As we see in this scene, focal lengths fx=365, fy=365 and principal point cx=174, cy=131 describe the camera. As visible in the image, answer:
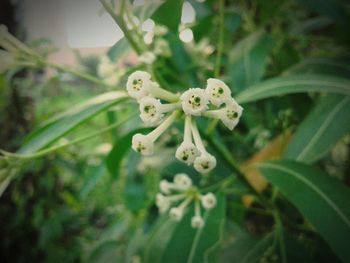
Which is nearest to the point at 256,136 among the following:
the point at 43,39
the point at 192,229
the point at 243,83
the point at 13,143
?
the point at 243,83

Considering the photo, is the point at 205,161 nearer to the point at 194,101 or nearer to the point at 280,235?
the point at 194,101

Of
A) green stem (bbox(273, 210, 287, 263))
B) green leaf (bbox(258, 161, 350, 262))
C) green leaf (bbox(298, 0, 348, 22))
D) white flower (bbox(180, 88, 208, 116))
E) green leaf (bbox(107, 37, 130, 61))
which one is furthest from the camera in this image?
green leaf (bbox(107, 37, 130, 61))

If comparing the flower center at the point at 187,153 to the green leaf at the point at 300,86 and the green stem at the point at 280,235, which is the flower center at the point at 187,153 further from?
the green stem at the point at 280,235

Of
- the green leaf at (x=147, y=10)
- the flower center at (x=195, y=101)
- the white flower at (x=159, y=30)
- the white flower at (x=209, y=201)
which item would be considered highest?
the white flower at (x=159, y=30)

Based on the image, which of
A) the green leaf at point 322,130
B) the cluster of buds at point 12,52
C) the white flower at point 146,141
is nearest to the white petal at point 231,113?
the white flower at point 146,141

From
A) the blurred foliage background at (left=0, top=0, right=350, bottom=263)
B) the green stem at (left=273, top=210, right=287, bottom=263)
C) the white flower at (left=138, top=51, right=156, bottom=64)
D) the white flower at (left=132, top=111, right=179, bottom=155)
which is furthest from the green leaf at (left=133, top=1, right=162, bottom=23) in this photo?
the green stem at (left=273, top=210, right=287, bottom=263)

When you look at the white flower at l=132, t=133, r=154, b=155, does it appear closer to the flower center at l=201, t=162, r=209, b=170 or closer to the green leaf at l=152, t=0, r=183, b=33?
the flower center at l=201, t=162, r=209, b=170

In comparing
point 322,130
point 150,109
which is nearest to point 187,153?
point 150,109
